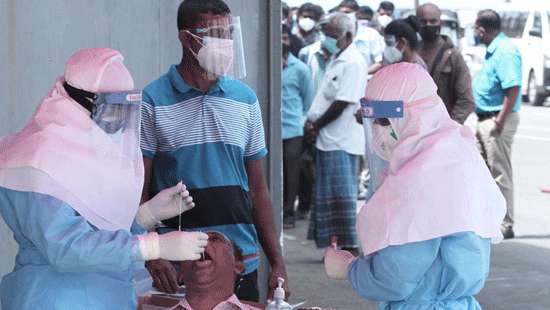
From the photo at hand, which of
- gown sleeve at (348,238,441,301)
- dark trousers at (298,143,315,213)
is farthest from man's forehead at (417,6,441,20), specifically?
gown sleeve at (348,238,441,301)

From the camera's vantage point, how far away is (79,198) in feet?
11.8

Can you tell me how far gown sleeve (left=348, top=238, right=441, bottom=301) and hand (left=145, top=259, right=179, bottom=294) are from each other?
0.88m

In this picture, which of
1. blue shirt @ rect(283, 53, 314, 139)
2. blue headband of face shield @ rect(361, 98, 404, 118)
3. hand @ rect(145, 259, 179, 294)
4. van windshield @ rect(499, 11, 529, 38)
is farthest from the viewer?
van windshield @ rect(499, 11, 529, 38)

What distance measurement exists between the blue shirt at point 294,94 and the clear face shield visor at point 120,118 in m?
6.86

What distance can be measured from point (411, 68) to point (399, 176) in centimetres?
42

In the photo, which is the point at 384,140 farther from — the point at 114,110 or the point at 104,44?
the point at 104,44

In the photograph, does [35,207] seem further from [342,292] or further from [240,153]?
[342,292]

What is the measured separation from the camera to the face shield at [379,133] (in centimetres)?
387

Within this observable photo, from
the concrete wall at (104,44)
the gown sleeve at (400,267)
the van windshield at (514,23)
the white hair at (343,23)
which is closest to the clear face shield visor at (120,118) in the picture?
the gown sleeve at (400,267)

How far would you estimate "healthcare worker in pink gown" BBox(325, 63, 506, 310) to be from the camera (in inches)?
144

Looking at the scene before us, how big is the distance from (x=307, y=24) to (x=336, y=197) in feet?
18.3

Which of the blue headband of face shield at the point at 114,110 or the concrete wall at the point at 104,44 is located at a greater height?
the blue headband of face shield at the point at 114,110

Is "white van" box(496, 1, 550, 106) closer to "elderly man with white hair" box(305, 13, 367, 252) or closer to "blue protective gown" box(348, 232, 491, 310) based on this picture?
"elderly man with white hair" box(305, 13, 367, 252)

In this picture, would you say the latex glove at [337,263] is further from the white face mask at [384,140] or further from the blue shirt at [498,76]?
the blue shirt at [498,76]
